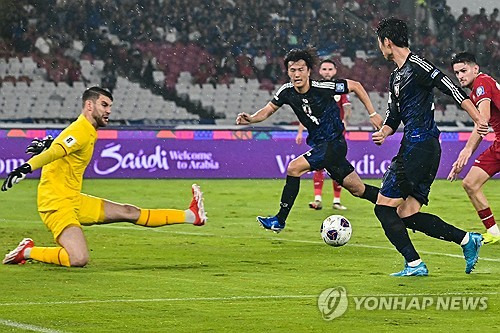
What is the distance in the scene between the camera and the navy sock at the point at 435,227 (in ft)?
30.5

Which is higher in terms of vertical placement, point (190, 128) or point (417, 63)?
point (417, 63)

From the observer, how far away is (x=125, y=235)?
12.9 metres

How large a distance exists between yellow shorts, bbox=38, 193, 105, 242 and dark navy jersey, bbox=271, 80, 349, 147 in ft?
10.4

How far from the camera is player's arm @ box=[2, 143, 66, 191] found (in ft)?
29.7

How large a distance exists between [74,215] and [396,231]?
282 centimetres

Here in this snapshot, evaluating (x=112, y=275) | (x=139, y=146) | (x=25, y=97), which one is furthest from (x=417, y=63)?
(x=25, y=97)

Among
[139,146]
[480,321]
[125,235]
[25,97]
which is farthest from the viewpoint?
[25,97]

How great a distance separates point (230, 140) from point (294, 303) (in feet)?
50.1

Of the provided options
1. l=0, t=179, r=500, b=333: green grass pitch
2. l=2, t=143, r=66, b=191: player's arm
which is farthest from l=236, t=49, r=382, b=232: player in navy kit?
l=2, t=143, r=66, b=191: player's arm

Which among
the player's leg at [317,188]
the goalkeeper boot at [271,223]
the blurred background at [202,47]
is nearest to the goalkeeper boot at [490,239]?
the goalkeeper boot at [271,223]

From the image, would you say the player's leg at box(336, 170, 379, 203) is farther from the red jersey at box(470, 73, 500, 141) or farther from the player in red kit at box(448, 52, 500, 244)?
the red jersey at box(470, 73, 500, 141)

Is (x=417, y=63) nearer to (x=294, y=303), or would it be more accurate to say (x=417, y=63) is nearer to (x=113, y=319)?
(x=294, y=303)

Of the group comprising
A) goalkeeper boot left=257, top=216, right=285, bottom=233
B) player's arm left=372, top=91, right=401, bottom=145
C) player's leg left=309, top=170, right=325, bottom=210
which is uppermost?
player's arm left=372, top=91, right=401, bottom=145

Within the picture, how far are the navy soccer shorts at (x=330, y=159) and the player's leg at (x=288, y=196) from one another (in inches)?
4.1
